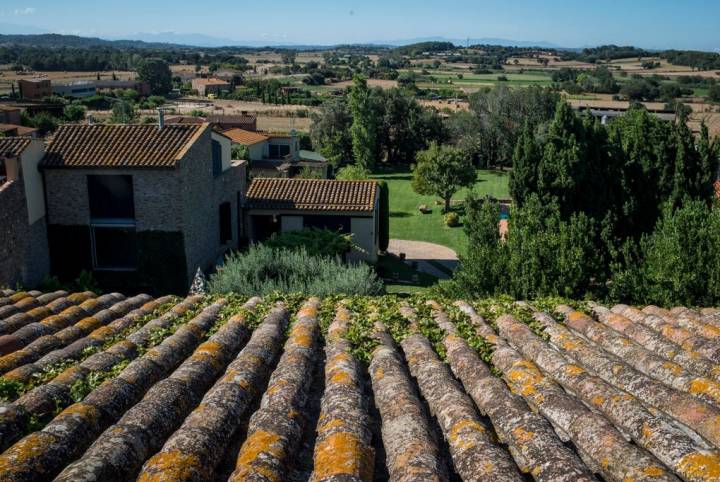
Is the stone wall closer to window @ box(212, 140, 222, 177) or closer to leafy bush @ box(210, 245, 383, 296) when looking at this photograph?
window @ box(212, 140, 222, 177)

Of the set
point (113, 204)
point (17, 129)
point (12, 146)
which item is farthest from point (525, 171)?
point (17, 129)

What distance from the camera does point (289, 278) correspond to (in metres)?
16.0

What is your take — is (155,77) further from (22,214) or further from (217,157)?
(22,214)

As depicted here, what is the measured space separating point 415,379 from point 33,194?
22.5 m

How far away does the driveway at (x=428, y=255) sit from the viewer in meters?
32.8

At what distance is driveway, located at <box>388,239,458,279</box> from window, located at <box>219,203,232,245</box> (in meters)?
9.94

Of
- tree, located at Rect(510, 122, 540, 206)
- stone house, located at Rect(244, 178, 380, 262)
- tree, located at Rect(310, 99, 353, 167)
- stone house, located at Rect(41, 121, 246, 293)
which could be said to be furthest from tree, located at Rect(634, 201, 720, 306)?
tree, located at Rect(310, 99, 353, 167)

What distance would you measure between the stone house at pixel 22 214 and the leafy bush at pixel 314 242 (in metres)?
8.91

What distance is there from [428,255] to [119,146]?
18.3 m

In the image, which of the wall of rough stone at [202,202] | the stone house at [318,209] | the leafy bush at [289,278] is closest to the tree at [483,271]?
the leafy bush at [289,278]

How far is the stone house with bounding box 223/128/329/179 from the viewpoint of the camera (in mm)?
52375

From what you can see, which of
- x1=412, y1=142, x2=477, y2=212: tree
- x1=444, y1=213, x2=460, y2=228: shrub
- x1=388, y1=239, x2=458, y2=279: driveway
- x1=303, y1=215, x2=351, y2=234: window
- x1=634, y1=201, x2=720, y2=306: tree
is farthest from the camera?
x1=412, y1=142, x2=477, y2=212: tree

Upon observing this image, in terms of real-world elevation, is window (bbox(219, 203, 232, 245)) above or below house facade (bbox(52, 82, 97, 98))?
below

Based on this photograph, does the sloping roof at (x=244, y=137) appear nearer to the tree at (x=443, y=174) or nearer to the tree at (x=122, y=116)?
the tree at (x=443, y=174)
